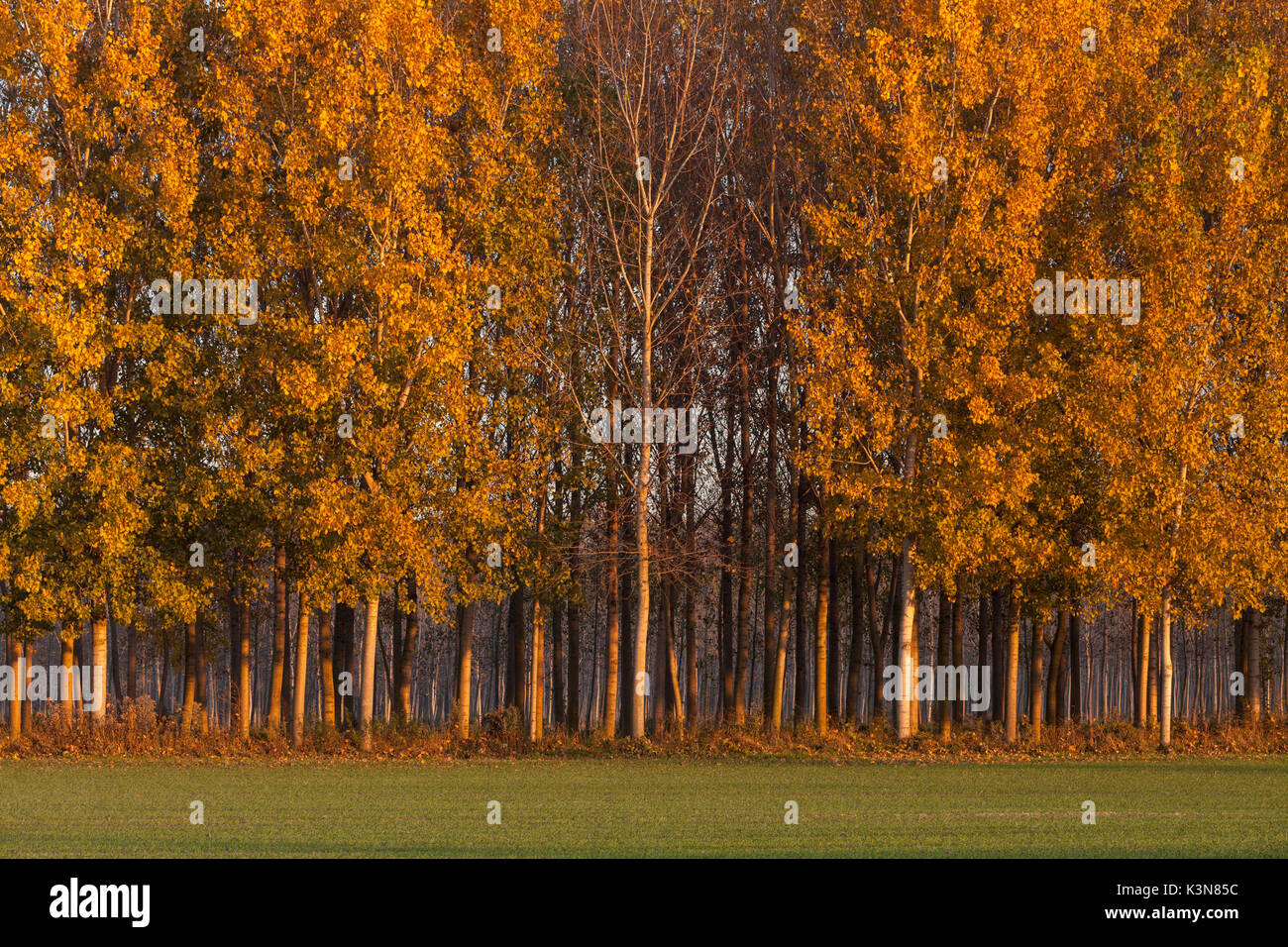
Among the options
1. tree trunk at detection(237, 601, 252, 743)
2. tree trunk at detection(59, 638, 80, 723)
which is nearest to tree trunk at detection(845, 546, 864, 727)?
tree trunk at detection(237, 601, 252, 743)

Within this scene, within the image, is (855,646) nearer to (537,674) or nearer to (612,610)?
(612,610)

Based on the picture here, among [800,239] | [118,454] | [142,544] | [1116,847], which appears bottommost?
[1116,847]

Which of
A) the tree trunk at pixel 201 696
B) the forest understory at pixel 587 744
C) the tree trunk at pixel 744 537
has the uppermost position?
the tree trunk at pixel 744 537

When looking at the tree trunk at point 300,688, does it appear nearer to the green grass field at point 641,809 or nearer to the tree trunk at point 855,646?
the green grass field at point 641,809

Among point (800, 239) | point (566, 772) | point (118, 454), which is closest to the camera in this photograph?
point (566, 772)

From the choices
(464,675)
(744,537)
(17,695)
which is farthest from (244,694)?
(744,537)

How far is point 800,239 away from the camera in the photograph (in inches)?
1522

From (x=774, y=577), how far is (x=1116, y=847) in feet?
98.4

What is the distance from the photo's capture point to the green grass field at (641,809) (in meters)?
15.2

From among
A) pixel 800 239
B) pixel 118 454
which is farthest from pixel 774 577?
pixel 118 454

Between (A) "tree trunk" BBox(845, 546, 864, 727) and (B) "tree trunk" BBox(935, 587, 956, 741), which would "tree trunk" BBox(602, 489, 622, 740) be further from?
(B) "tree trunk" BBox(935, 587, 956, 741)

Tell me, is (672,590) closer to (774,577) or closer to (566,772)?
(774,577)

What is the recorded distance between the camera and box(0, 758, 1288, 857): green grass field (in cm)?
1518

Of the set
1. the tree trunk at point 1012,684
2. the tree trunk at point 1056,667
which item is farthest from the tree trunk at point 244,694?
the tree trunk at point 1056,667
